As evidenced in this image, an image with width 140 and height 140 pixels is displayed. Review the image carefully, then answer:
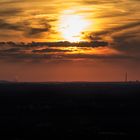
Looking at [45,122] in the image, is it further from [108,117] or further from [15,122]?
[108,117]

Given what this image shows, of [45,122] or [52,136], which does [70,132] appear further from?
[45,122]

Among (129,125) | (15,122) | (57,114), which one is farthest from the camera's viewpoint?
(57,114)

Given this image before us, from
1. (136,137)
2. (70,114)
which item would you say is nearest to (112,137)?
(136,137)

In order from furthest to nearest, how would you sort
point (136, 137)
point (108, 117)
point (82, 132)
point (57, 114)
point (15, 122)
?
1. point (57, 114)
2. point (108, 117)
3. point (15, 122)
4. point (82, 132)
5. point (136, 137)

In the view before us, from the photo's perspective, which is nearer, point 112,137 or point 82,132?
point 112,137

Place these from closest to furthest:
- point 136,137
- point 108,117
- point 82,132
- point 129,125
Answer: point 136,137 → point 82,132 → point 129,125 → point 108,117

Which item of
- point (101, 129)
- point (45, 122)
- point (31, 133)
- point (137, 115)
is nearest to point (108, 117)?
point (137, 115)

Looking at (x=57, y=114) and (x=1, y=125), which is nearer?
(x=1, y=125)

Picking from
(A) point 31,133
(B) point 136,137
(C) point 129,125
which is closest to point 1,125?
(A) point 31,133

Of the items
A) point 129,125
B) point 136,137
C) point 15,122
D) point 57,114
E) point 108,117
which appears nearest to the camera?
point 136,137
